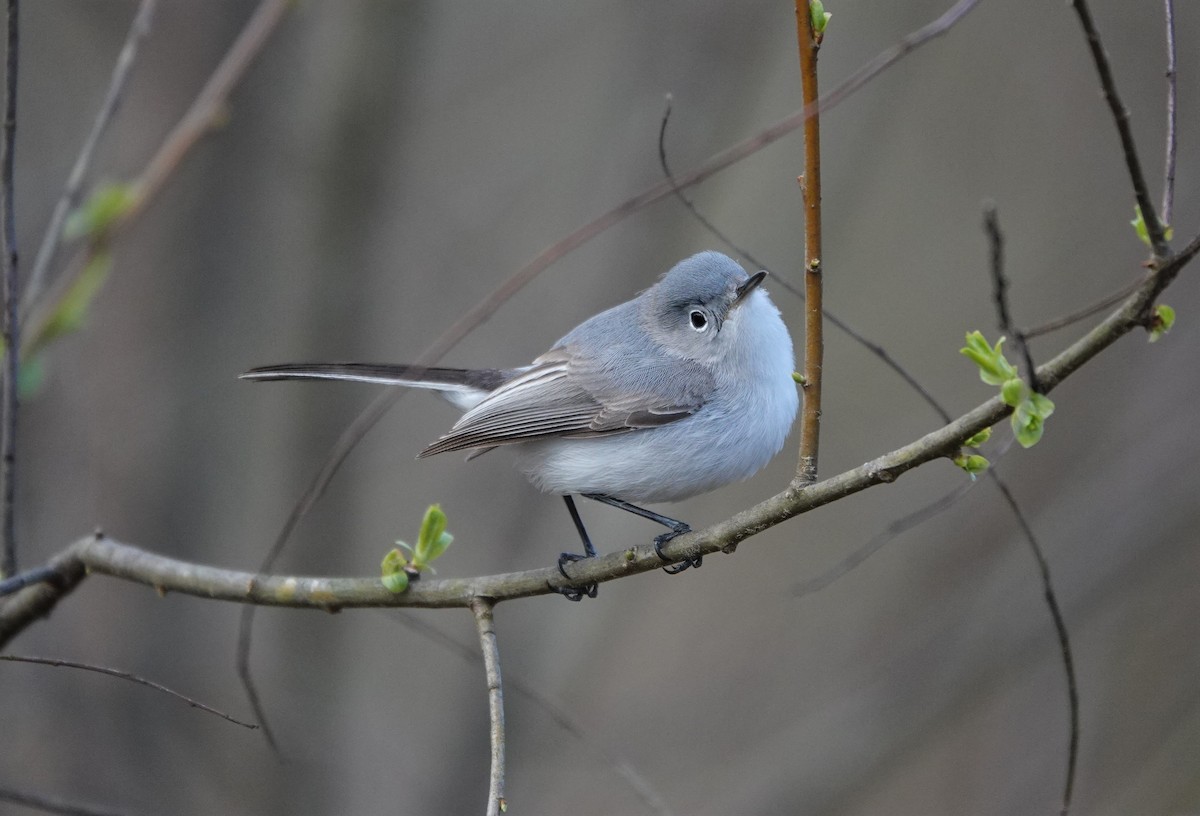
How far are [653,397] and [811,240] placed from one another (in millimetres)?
1187

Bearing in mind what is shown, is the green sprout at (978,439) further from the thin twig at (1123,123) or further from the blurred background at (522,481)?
the blurred background at (522,481)

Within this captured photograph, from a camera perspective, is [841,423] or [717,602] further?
[717,602]

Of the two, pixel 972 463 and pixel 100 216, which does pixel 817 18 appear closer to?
pixel 972 463

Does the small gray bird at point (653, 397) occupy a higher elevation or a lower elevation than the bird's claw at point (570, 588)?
higher

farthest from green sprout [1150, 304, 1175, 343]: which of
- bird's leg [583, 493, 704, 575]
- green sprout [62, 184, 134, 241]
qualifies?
green sprout [62, 184, 134, 241]

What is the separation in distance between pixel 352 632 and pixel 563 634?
2.85ft

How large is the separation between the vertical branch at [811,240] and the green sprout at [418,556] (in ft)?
2.27

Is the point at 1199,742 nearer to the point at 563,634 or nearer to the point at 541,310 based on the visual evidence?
the point at 563,634

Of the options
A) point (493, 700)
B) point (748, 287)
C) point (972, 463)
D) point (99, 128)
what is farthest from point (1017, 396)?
point (99, 128)

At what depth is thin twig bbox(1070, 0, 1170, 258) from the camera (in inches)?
46.9

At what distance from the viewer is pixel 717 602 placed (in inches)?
217

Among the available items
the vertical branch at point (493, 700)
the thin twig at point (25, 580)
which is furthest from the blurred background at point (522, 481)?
the vertical branch at point (493, 700)

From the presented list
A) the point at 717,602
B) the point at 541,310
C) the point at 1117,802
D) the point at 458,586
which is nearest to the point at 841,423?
the point at 717,602

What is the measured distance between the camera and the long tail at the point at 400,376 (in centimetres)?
257
